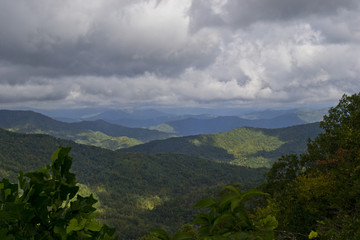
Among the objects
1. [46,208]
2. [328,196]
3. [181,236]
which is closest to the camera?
[181,236]

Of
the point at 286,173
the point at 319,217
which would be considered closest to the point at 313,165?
the point at 286,173

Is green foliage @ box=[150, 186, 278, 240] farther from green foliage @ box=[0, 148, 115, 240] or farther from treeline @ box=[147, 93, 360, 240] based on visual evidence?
green foliage @ box=[0, 148, 115, 240]

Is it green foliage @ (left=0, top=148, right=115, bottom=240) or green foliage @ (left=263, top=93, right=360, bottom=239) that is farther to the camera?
green foliage @ (left=263, top=93, right=360, bottom=239)

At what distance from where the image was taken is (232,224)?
262 centimetres

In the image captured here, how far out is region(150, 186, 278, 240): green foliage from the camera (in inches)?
94.3

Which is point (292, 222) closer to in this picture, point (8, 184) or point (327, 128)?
point (327, 128)

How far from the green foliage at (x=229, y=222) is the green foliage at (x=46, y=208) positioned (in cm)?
81

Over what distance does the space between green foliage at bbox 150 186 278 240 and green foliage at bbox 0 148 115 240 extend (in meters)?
0.81

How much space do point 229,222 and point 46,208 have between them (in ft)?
6.10

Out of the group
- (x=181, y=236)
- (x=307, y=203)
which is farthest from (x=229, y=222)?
(x=307, y=203)

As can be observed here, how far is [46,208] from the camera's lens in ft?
8.43

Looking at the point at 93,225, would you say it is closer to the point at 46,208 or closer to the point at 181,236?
the point at 46,208

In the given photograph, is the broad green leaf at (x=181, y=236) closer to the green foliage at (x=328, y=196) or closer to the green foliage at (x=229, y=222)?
the green foliage at (x=229, y=222)

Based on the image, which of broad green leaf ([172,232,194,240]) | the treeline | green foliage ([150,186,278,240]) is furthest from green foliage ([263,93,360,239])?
broad green leaf ([172,232,194,240])
